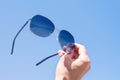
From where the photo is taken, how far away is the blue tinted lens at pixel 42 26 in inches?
69.4

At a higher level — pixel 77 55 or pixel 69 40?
pixel 69 40

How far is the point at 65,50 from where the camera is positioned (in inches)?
65.8

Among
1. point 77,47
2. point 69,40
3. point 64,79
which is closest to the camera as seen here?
point 64,79

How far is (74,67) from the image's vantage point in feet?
4.99

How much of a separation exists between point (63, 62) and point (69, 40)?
0.86 ft

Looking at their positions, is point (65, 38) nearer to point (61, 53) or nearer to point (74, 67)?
point (61, 53)

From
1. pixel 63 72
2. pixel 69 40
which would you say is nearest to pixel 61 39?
pixel 69 40

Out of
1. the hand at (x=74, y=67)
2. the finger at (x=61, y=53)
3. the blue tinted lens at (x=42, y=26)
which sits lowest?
the hand at (x=74, y=67)

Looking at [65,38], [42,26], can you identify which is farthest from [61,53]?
[42,26]

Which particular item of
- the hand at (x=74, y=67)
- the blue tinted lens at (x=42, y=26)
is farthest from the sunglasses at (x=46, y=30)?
the hand at (x=74, y=67)

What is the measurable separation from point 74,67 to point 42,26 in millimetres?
446

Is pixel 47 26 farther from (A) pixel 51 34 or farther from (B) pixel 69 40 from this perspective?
(B) pixel 69 40

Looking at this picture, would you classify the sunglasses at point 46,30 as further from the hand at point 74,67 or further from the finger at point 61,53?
the hand at point 74,67

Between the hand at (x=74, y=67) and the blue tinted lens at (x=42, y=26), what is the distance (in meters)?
0.30
